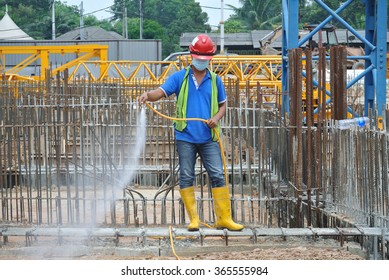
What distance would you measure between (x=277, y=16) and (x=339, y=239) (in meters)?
62.8

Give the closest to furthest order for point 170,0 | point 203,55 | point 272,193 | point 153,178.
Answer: point 203,55
point 272,193
point 153,178
point 170,0


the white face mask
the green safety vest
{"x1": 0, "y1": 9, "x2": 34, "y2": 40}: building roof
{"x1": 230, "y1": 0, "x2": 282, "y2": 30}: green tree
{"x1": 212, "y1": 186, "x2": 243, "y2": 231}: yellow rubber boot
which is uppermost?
{"x1": 230, "y1": 0, "x2": 282, "y2": 30}: green tree

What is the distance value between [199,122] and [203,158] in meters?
0.39

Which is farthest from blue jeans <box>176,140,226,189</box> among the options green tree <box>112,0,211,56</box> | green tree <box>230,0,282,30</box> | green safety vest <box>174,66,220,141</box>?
green tree <box>112,0,211,56</box>

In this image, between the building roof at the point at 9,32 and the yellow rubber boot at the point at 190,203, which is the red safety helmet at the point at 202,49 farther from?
the building roof at the point at 9,32

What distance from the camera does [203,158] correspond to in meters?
8.82

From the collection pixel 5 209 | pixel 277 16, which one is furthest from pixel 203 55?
pixel 277 16

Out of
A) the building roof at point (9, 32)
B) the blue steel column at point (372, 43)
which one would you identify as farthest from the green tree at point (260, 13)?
the blue steel column at point (372, 43)

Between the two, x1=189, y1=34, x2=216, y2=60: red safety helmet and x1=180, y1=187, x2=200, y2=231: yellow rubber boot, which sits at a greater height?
x1=189, y1=34, x2=216, y2=60: red safety helmet

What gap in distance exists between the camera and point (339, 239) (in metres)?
8.77

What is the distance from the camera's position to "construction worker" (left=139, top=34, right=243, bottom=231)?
8625 mm

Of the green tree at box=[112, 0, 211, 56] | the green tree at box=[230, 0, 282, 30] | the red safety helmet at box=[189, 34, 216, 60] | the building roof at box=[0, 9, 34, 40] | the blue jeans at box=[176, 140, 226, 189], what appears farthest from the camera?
the green tree at box=[112, 0, 211, 56]

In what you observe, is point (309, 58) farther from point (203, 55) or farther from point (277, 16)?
point (277, 16)

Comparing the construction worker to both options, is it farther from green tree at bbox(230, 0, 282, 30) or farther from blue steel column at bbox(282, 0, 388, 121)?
green tree at bbox(230, 0, 282, 30)
